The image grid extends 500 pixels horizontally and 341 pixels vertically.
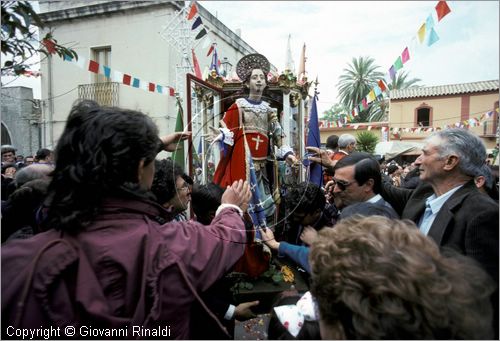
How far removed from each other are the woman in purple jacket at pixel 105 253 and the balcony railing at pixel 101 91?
38.8 feet

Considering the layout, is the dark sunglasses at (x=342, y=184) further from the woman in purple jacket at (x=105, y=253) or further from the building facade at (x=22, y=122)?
the building facade at (x=22, y=122)

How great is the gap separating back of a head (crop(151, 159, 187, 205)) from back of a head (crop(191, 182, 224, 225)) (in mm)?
244

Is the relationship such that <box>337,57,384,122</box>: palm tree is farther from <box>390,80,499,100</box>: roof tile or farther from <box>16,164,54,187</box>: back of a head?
<box>16,164,54,187</box>: back of a head

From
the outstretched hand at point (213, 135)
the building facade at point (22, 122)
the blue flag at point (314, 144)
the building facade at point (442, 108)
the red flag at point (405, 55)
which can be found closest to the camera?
the blue flag at point (314, 144)

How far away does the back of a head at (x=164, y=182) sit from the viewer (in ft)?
7.37

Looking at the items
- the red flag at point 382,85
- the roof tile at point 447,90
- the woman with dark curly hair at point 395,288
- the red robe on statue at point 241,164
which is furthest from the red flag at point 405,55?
the roof tile at point 447,90

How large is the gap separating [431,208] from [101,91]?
40.8ft

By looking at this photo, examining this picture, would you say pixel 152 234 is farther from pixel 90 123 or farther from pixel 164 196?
pixel 164 196

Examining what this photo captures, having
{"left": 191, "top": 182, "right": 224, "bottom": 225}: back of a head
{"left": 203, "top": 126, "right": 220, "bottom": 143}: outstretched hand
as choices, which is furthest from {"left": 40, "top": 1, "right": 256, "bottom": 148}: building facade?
{"left": 191, "top": 182, "right": 224, "bottom": 225}: back of a head

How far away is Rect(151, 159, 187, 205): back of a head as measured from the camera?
88.4 inches

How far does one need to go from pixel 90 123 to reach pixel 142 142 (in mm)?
205

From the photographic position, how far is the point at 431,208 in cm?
207

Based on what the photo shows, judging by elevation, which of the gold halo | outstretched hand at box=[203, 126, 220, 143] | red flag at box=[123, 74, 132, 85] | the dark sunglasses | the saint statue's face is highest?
red flag at box=[123, 74, 132, 85]

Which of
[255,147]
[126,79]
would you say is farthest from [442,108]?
[255,147]
